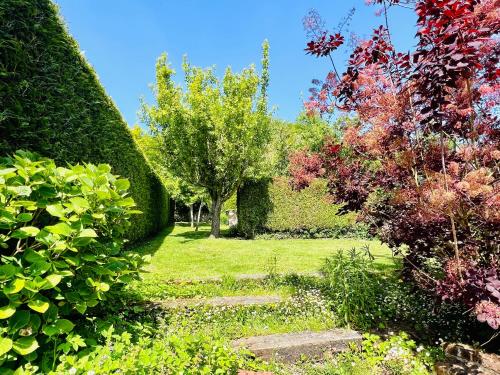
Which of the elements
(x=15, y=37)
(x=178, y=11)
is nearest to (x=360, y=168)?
(x=15, y=37)

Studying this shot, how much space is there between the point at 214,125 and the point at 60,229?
1109 centimetres

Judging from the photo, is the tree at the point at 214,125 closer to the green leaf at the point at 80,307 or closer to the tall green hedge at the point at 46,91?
the tall green hedge at the point at 46,91

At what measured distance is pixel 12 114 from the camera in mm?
2818

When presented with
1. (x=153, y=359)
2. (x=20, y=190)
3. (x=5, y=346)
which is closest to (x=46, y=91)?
(x=20, y=190)

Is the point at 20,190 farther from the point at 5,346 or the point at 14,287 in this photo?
the point at 5,346

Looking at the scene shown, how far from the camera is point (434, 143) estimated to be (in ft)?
11.7

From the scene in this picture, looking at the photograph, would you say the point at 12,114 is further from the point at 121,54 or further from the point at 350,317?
the point at 121,54

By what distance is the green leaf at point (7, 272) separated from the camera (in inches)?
64.0

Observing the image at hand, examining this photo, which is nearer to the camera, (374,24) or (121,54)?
(374,24)

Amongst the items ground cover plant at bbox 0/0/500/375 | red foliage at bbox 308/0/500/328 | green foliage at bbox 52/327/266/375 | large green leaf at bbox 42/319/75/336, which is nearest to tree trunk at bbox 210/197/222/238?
ground cover plant at bbox 0/0/500/375

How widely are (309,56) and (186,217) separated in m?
29.1

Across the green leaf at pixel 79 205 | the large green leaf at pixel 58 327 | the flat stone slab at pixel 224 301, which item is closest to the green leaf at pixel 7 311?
the large green leaf at pixel 58 327

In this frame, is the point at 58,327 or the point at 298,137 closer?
the point at 58,327

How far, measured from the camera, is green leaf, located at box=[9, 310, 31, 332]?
1.68 meters
